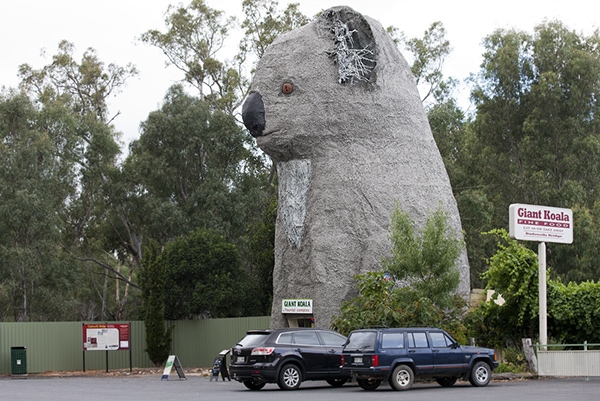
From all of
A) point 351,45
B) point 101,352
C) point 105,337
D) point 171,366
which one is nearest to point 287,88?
point 351,45

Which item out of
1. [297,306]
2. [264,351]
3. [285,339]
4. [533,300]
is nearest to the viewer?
[264,351]

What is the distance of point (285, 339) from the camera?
21156 millimetres

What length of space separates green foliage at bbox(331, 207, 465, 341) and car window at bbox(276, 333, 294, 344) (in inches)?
125

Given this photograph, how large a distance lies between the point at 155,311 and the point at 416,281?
51.9 ft

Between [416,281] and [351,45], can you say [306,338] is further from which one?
[351,45]

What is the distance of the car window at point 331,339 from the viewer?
21.7m

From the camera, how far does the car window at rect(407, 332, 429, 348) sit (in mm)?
19844

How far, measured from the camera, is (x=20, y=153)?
46.8 metres

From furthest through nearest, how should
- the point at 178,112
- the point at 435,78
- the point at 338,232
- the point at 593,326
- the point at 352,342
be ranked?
1. the point at 435,78
2. the point at 178,112
3. the point at 338,232
4. the point at 593,326
5. the point at 352,342

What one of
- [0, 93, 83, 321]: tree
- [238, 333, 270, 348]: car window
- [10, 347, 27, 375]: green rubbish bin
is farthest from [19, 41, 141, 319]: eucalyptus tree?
[238, 333, 270, 348]: car window

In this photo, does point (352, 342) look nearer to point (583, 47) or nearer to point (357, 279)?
point (357, 279)

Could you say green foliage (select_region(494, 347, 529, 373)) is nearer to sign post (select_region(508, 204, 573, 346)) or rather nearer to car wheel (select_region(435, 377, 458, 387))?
sign post (select_region(508, 204, 573, 346))

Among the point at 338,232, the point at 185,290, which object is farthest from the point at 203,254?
the point at 338,232

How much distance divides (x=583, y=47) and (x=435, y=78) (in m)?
11.2
